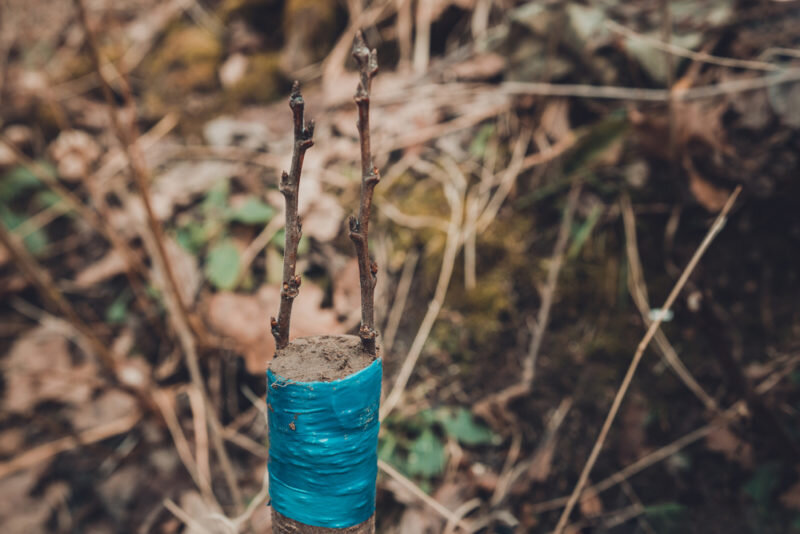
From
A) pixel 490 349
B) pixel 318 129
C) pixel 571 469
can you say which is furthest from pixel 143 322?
pixel 571 469

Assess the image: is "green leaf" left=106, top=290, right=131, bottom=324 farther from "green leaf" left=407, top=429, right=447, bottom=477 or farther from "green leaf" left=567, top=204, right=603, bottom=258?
"green leaf" left=567, top=204, right=603, bottom=258

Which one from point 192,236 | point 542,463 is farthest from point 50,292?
point 542,463

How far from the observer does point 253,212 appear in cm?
199

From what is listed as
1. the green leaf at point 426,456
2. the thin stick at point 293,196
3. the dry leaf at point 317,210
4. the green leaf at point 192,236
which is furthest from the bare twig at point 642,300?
the green leaf at point 192,236

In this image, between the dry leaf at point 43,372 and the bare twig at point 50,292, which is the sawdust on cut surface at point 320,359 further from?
the dry leaf at point 43,372

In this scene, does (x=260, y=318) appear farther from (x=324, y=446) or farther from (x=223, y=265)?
(x=324, y=446)

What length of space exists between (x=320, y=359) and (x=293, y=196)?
0.77 feet

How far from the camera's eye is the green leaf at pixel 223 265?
72.9 inches

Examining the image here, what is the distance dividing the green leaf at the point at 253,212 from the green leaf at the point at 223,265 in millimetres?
107

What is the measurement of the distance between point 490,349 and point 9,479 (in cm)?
172

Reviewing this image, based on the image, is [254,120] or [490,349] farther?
[254,120]

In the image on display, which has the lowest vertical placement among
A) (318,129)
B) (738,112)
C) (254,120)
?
(738,112)

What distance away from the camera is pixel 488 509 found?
1.34 m

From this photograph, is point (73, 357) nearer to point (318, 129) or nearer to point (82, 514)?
point (82, 514)
